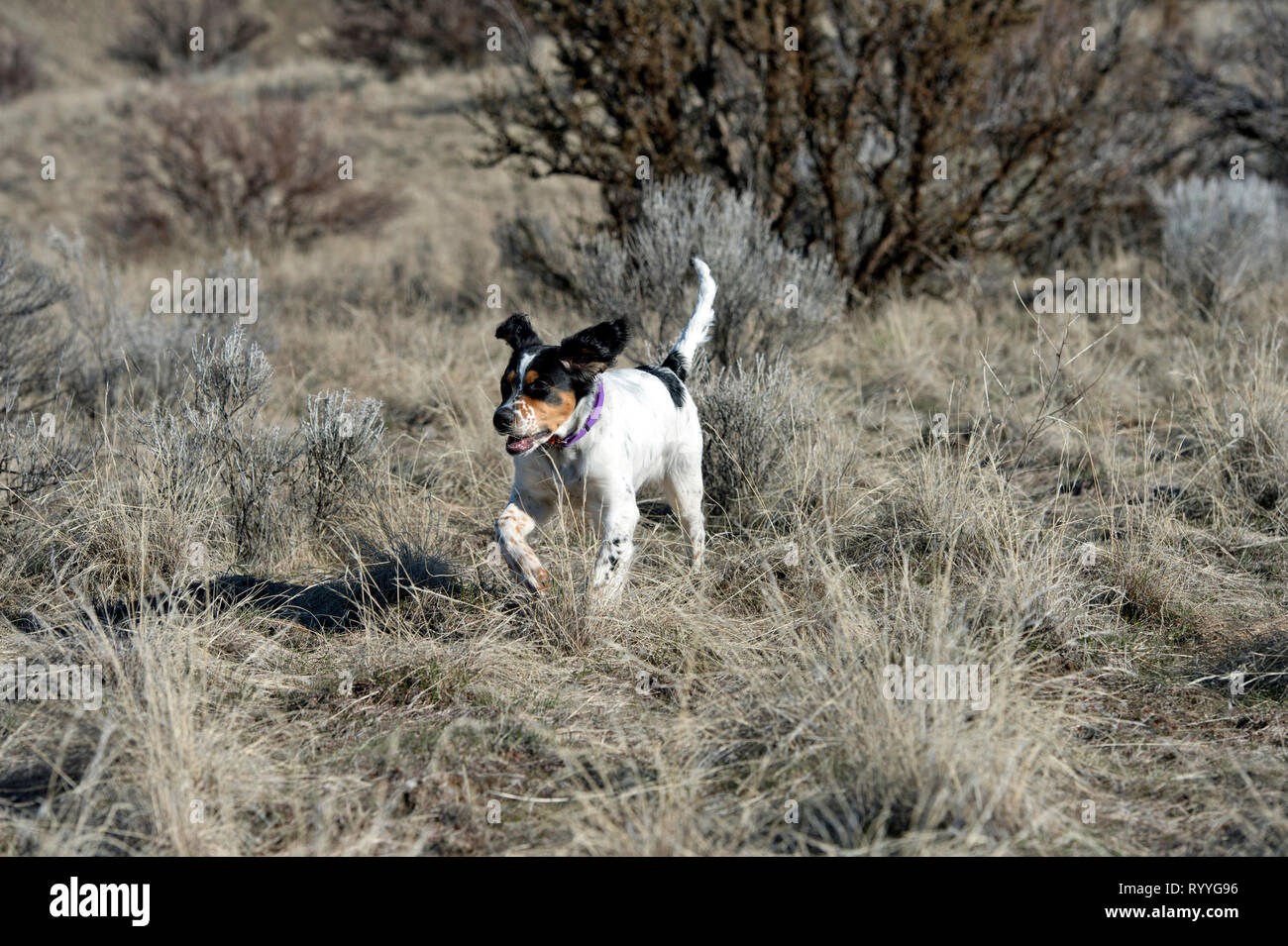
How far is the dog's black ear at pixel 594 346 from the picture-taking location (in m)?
3.73

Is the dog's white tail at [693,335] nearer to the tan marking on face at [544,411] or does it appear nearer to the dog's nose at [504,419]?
the tan marking on face at [544,411]

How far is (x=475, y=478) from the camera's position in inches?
201

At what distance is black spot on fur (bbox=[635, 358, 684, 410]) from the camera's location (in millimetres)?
4551

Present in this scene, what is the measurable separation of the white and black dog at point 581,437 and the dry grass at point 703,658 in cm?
12

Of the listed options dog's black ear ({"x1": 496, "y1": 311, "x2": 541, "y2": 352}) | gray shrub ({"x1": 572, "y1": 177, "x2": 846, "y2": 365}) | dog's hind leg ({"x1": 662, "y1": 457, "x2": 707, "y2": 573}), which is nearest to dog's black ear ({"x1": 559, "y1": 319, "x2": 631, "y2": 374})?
dog's black ear ({"x1": 496, "y1": 311, "x2": 541, "y2": 352})

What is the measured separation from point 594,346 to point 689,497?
3.50 ft

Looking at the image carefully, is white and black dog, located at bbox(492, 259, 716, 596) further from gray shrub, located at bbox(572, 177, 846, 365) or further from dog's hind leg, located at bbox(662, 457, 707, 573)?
gray shrub, located at bbox(572, 177, 846, 365)

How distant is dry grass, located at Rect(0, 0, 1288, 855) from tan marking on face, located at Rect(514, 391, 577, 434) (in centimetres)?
41

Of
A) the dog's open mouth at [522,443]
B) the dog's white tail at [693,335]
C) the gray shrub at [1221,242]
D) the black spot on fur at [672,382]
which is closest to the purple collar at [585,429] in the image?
the dog's open mouth at [522,443]

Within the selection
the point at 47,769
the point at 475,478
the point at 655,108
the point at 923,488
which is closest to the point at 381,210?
the point at 655,108

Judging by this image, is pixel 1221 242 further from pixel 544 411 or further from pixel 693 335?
pixel 544 411

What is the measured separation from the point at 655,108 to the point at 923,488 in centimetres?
441

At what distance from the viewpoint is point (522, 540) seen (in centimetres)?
384

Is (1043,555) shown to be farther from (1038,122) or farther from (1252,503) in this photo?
(1038,122)
